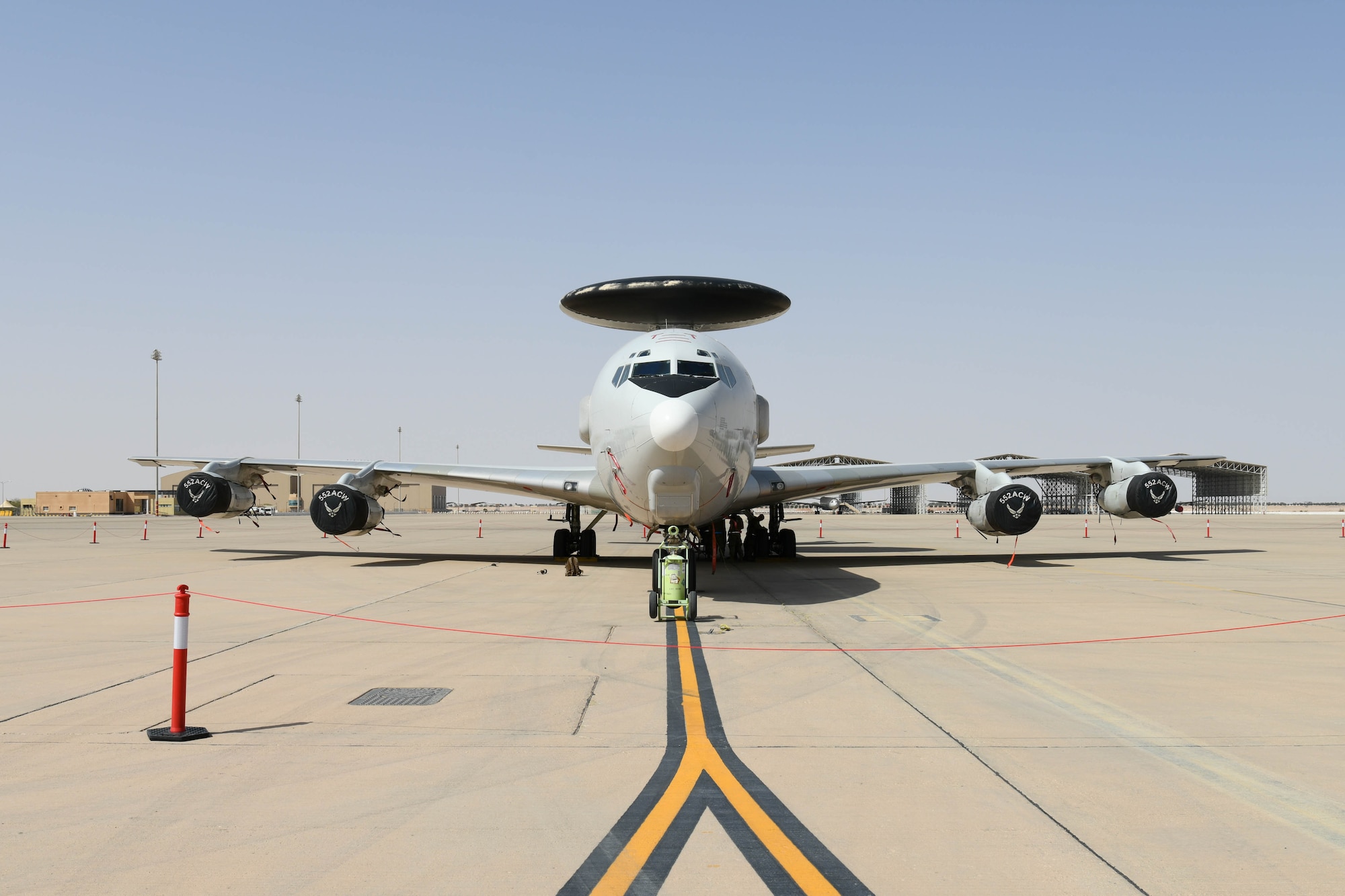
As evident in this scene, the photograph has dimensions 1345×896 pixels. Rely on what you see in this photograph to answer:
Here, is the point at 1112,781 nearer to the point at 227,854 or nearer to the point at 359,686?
the point at 227,854

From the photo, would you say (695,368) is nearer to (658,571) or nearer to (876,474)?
(658,571)

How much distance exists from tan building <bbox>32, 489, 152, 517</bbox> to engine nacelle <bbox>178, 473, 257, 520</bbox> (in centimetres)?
8649

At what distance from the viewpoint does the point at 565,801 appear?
15.5 ft

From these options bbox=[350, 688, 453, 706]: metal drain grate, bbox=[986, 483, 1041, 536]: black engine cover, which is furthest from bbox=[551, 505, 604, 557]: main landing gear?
bbox=[350, 688, 453, 706]: metal drain grate

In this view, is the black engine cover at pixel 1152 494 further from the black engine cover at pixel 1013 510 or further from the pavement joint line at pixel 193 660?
the pavement joint line at pixel 193 660

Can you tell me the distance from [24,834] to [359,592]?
11.7 meters

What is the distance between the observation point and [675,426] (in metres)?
12.3

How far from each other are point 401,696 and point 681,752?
296cm

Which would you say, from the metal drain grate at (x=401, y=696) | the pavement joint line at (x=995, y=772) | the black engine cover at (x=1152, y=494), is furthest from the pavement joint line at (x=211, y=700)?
the black engine cover at (x=1152, y=494)

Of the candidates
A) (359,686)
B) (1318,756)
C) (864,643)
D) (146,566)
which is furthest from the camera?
(146,566)

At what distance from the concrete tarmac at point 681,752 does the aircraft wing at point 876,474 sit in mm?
6582

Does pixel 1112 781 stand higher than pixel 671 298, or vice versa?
pixel 671 298

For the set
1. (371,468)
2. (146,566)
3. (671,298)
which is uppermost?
(671,298)

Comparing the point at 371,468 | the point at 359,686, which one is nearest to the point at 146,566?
the point at 371,468
